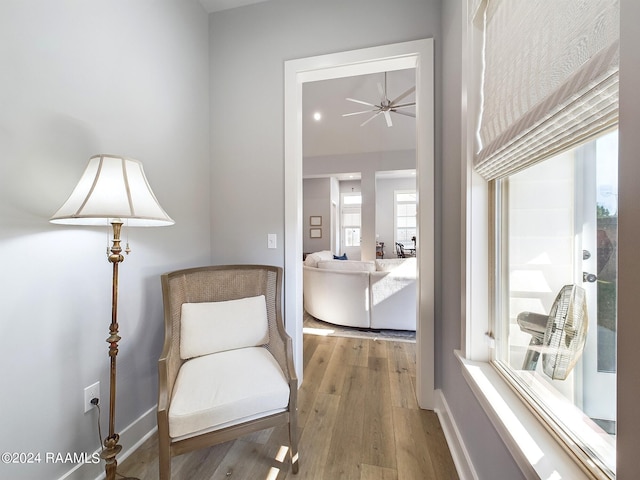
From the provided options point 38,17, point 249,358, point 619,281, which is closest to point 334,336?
point 249,358

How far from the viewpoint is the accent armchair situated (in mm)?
1107

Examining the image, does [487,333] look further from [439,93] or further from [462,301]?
[439,93]

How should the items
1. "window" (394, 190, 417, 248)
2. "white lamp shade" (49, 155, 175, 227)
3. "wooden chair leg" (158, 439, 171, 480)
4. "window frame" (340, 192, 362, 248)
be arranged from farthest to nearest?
"window frame" (340, 192, 362, 248), "window" (394, 190, 417, 248), "wooden chair leg" (158, 439, 171, 480), "white lamp shade" (49, 155, 175, 227)

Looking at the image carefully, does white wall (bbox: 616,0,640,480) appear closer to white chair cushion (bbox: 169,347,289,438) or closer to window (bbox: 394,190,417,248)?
white chair cushion (bbox: 169,347,289,438)

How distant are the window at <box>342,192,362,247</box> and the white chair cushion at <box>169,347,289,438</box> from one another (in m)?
7.38

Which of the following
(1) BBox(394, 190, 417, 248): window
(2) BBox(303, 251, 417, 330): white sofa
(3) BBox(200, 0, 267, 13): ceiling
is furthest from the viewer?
(1) BBox(394, 190, 417, 248): window

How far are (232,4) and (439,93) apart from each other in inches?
67.3

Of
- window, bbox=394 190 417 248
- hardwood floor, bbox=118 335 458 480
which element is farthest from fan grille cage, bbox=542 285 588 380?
window, bbox=394 190 417 248

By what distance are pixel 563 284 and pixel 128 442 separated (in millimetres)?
2129

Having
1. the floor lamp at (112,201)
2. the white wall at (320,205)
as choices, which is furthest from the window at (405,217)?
the floor lamp at (112,201)

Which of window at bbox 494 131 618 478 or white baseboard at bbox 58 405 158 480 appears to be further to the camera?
white baseboard at bbox 58 405 158 480

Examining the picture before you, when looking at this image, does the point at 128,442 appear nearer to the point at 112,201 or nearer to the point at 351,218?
the point at 112,201

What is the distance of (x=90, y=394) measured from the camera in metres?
1.24

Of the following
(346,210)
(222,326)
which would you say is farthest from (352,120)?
(346,210)
